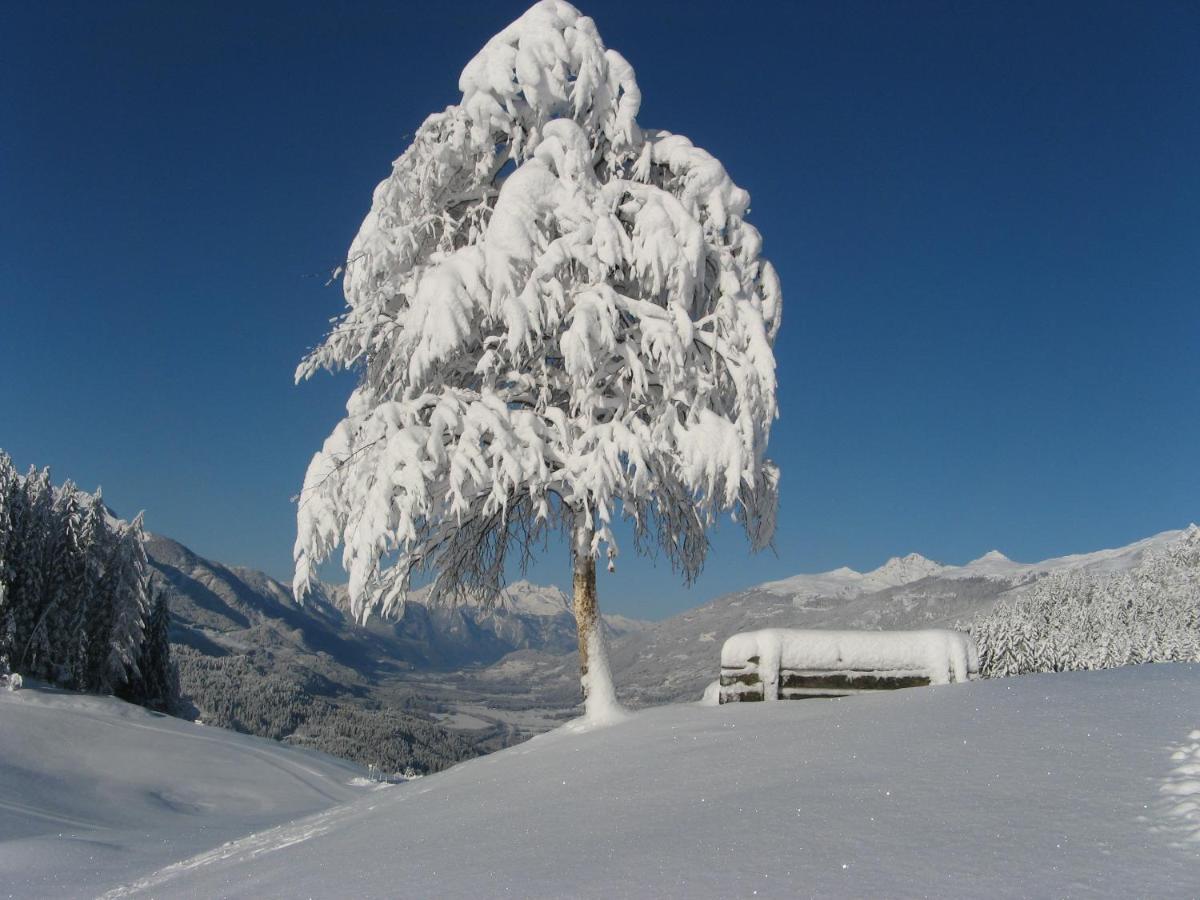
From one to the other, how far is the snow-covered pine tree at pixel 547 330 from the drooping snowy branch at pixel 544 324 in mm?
31

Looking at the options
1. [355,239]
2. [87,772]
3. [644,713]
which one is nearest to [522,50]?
[355,239]

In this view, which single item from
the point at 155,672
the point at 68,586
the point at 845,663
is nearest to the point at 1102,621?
the point at 845,663

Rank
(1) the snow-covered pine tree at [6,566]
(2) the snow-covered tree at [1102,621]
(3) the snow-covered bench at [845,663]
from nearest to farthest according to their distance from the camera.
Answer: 1. (3) the snow-covered bench at [845,663]
2. (1) the snow-covered pine tree at [6,566]
3. (2) the snow-covered tree at [1102,621]

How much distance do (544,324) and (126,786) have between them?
61.5 ft

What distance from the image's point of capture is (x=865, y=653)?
32.2 ft

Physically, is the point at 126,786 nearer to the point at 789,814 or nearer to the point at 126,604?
the point at 789,814

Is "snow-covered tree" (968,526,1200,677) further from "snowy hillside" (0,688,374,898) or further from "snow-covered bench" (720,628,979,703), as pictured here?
"snowy hillside" (0,688,374,898)

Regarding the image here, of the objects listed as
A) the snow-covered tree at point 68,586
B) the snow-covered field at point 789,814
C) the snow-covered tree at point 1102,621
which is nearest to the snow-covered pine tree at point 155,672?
the snow-covered tree at point 68,586

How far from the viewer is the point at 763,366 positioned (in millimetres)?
10141

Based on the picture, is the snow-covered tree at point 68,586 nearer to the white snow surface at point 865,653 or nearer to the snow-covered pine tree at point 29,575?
the snow-covered pine tree at point 29,575

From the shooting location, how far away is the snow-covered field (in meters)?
3.50

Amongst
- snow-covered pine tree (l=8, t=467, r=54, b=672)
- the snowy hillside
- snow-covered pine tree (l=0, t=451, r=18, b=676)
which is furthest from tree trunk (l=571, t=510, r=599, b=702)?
snow-covered pine tree (l=8, t=467, r=54, b=672)

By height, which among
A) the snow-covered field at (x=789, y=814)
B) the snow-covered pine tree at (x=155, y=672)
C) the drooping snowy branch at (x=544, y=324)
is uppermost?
the drooping snowy branch at (x=544, y=324)

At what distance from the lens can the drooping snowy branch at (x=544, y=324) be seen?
9828mm
